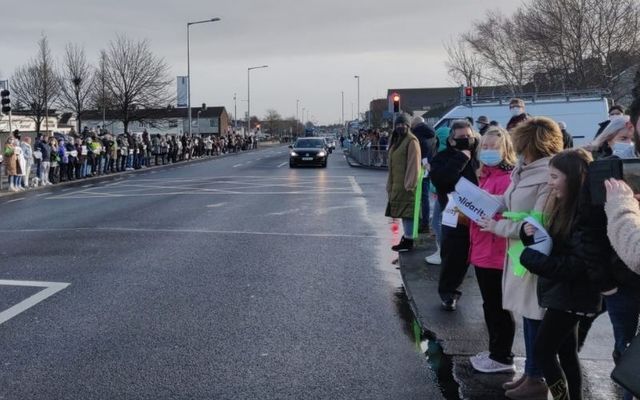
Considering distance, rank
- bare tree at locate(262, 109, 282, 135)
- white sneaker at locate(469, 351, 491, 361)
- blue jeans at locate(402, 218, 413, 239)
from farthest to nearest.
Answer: bare tree at locate(262, 109, 282, 135)
blue jeans at locate(402, 218, 413, 239)
white sneaker at locate(469, 351, 491, 361)

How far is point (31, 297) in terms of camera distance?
22.9 ft

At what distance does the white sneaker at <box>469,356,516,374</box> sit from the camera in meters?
4.73

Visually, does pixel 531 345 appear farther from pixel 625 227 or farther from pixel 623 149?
pixel 623 149

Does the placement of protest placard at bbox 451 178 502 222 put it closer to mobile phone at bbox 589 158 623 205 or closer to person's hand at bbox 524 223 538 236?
person's hand at bbox 524 223 538 236

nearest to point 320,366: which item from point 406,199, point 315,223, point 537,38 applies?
point 406,199

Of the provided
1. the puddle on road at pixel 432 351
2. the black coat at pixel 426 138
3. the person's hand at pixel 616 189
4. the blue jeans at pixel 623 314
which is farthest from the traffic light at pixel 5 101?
the person's hand at pixel 616 189

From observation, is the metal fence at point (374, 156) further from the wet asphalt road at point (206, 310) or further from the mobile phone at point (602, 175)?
the mobile phone at point (602, 175)

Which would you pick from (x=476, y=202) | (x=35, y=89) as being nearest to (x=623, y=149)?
(x=476, y=202)

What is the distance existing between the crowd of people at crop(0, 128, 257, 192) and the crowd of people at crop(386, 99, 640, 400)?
17.4 metres

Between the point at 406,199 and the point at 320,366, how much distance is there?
4.06 m

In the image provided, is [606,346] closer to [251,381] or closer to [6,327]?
[251,381]

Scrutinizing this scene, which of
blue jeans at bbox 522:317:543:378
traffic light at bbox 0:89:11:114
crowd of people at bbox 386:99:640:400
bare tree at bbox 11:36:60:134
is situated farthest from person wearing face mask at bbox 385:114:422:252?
bare tree at bbox 11:36:60:134

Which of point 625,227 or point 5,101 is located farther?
point 5,101

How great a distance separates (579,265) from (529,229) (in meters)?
0.34
